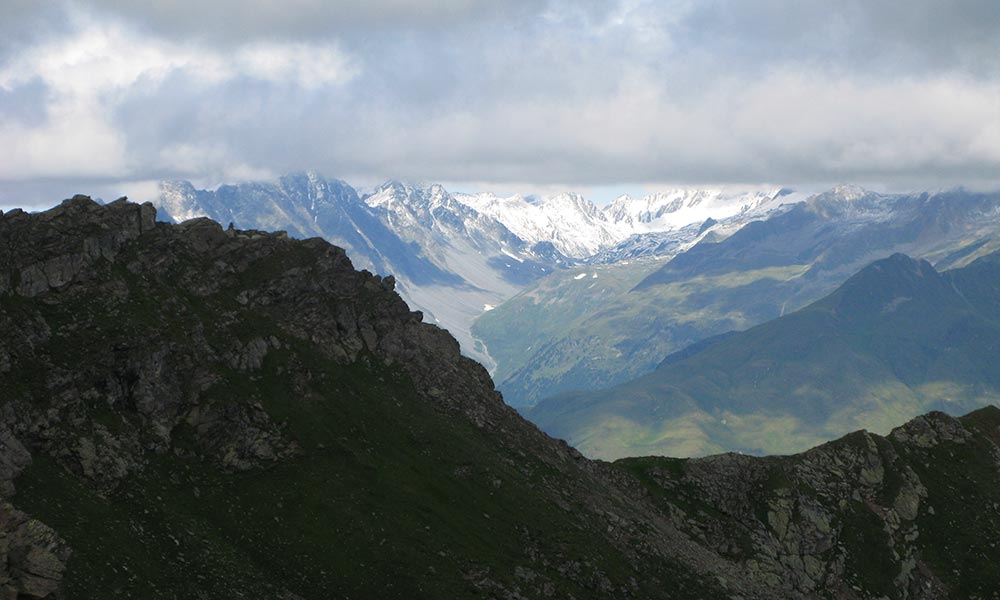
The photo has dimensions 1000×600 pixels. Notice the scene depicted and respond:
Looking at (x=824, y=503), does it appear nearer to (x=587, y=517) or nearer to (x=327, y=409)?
(x=587, y=517)

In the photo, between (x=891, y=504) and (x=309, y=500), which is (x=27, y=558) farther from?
(x=891, y=504)

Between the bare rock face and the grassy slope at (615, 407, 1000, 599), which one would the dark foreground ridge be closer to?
the bare rock face

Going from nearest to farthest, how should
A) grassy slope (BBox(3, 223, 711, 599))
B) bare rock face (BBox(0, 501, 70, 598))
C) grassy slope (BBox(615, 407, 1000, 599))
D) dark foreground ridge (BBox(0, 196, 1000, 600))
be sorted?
bare rock face (BBox(0, 501, 70, 598))
grassy slope (BBox(3, 223, 711, 599))
dark foreground ridge (BBox(0, 196, 1000, 600))
grassy slope (BBox(615, 407, 1000, 599))

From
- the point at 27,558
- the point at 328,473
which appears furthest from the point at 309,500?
the point at 27,558

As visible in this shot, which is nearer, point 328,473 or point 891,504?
point 328,473

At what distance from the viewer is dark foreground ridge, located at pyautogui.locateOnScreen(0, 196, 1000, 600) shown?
99.6 m

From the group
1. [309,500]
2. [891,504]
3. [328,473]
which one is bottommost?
[891,504]

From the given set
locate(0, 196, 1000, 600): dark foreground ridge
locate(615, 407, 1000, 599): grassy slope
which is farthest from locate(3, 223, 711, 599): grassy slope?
locate(615, 407, 1000, 599): grassy slope

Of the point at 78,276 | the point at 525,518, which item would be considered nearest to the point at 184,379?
→ the point at 78,276

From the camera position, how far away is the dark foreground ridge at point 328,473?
9956 centimetres

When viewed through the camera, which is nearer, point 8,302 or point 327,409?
point 8,302

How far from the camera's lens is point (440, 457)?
459 ft

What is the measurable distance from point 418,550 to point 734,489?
8035 centimetres

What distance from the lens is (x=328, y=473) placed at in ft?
402
